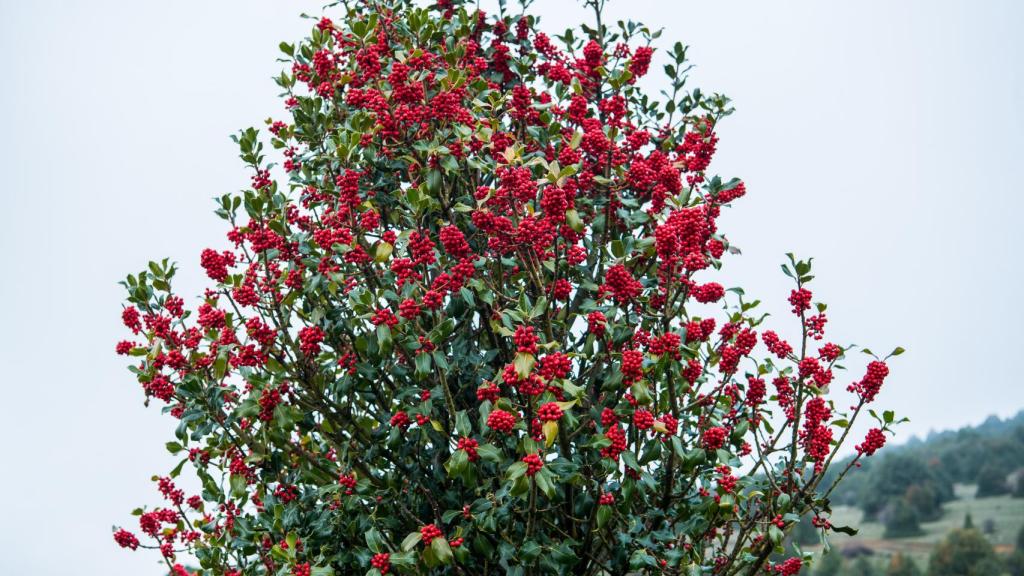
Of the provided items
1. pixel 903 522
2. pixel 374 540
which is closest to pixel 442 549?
pixel 374 540

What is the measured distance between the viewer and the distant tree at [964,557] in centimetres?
3075

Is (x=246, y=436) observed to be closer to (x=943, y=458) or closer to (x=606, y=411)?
(x=606, y=411)

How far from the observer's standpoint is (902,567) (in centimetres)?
3338

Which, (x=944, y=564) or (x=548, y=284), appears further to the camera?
(x=944, y=564)

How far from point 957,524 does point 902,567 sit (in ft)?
21.0

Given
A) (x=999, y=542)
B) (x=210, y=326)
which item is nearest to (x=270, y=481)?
(x=210, y=326)

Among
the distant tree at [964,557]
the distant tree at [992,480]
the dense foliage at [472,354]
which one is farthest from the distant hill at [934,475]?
the dense foliage at [472,354]

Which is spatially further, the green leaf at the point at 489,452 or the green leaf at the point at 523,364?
the green leaf at the point at 489,452

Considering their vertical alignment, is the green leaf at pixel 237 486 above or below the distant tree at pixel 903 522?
above

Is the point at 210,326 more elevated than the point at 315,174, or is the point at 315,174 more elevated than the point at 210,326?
the point at 315,174

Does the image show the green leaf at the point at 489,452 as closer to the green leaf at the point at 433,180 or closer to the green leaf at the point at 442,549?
the green leaf at the point at 442,549

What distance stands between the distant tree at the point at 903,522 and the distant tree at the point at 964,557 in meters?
6.61

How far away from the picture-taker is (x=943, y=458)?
42.3 m

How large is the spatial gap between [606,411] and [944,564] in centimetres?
3123
